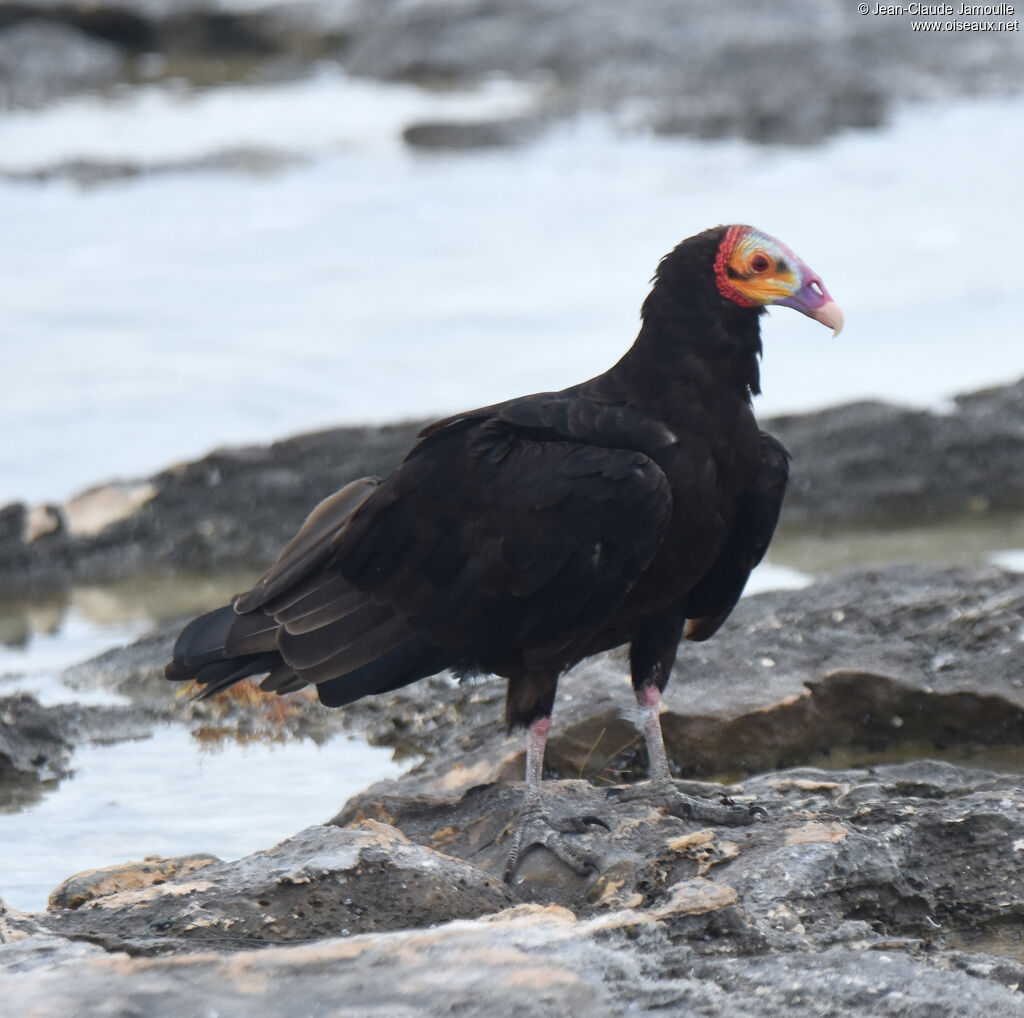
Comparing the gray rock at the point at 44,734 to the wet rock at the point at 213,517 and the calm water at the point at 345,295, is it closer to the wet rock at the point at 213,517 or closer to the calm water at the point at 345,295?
the calm water at the point at 345,295

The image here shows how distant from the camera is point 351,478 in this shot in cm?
756

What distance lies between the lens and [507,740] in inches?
177

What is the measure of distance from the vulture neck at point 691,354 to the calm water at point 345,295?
5.17 feet

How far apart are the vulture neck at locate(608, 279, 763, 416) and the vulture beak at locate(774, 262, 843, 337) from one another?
10cm

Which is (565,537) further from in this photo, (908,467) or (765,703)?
(908,467)

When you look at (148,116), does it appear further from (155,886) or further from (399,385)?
(155,886)

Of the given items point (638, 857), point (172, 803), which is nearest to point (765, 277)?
point (638, 857)

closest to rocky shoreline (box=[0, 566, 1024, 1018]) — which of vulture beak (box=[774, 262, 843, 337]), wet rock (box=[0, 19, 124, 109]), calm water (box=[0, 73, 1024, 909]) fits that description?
calm water (box=[0, 73, 1024, 909])

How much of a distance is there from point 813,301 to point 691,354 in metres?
0.30

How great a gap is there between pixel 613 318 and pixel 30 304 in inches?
167

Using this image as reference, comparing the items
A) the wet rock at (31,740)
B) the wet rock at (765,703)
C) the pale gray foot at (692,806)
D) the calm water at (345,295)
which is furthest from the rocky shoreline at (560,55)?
the pale gray foot at (692,806)

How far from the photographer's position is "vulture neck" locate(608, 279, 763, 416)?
12.4 ft

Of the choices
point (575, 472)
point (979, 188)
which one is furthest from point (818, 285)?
point (979, 188)

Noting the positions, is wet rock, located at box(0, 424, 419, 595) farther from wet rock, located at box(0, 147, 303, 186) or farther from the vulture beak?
wet rock, located at box(0, 147, 303, 186)
